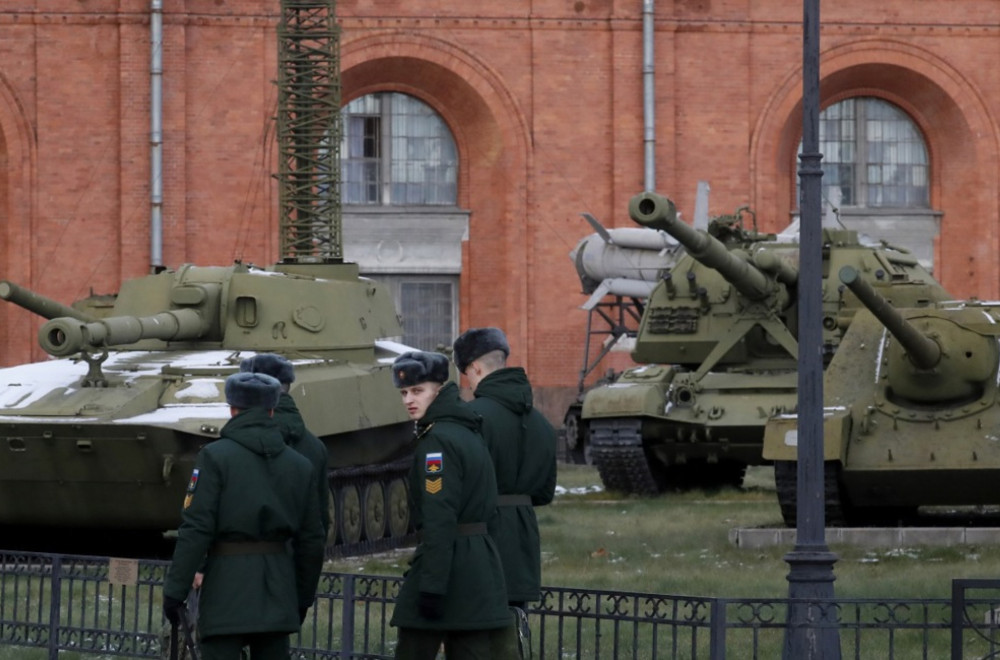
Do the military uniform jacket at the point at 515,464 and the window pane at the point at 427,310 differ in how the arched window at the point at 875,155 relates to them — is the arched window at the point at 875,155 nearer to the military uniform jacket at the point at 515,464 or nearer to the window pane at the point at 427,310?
the window pane at the point at 427,310

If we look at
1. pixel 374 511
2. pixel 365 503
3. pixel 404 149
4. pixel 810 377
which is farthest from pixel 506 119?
pixel 810 377

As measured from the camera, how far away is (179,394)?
15.2 m

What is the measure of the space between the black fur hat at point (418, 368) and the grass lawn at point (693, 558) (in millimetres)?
5199

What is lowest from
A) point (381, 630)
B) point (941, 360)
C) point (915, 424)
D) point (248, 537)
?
point (381, 630)

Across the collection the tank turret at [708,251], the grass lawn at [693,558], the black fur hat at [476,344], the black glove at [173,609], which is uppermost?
the tank turret at [708,251]

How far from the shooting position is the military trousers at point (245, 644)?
759cm

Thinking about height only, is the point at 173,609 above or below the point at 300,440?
below

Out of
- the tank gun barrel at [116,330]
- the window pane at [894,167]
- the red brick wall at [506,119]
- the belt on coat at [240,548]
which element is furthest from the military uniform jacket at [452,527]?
the window pane at [894,167]

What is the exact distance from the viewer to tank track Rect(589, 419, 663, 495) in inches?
796

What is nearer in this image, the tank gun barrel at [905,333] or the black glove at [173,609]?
the black glove at [173,609]

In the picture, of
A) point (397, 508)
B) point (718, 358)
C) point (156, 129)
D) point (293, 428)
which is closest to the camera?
point (293, 428)

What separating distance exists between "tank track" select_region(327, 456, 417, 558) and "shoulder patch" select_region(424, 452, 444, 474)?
335 inches

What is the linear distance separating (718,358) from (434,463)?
13.4 metres

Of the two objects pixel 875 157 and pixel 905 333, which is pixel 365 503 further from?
pixel 875 157
